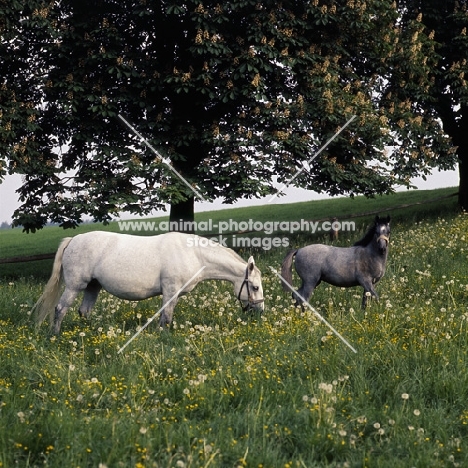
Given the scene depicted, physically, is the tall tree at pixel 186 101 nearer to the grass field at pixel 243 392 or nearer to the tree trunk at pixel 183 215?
the tree trunk at pixel 183 215

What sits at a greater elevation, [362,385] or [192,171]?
[192,171]

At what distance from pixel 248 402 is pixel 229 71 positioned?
15.0 metres

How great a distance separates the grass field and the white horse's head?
25 cm

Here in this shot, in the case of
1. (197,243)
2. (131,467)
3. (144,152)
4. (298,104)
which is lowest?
(131,467)

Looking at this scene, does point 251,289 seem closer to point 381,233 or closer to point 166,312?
point 166,312

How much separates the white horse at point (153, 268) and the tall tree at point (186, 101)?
846 centimetres

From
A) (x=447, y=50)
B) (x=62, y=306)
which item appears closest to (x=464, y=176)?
(x=447, y=50)

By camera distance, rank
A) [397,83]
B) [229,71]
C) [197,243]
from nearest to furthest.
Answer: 1. [197,243]
2. [229,71]
3. [397,83]

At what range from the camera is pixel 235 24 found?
20953mm

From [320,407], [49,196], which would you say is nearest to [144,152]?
[49,196]

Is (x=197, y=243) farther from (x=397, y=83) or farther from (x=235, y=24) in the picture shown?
(x=397, y=83)

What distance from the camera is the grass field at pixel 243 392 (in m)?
5.81

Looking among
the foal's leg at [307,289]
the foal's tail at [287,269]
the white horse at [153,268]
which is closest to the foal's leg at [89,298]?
the white horse at [153,268]

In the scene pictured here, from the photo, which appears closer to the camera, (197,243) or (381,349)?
(381,349)
